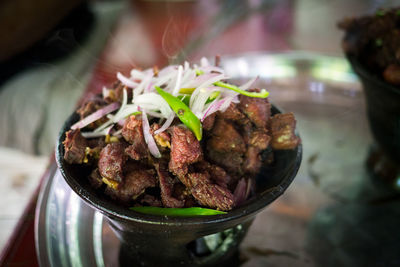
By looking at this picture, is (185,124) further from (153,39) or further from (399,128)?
(153,39)

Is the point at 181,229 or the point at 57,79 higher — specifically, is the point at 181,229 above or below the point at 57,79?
above

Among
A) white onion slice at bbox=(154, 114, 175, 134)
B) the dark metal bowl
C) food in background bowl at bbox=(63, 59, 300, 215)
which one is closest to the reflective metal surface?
the dark metal bowl

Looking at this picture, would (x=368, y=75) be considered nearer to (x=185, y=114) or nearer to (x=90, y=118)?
(x=185, y=114)

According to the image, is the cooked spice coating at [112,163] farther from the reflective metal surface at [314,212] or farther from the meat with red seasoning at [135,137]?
the reflective metal surface at [314,212]

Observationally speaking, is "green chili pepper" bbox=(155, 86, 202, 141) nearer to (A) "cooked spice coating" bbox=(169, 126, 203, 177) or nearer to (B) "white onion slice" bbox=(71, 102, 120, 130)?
(A) "cooked spice coating" bbox=(169, 126, 203, 177)

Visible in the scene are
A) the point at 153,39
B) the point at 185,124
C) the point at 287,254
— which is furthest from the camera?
the point at 153,39

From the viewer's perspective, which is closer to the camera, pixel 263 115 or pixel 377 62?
pixel 263 115

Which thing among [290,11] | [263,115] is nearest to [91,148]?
[263,115]
